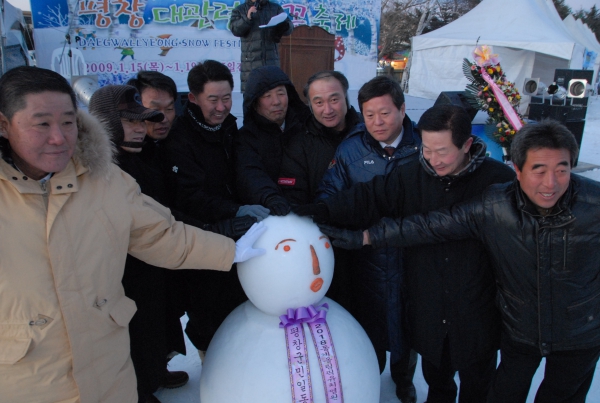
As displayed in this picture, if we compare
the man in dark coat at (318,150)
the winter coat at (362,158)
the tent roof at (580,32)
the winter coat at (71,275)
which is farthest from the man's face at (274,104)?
the tent roof at (580,32)

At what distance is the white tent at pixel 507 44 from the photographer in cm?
1177

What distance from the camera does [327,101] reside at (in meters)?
2.18

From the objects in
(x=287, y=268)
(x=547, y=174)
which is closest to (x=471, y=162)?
(x=547, y=174)

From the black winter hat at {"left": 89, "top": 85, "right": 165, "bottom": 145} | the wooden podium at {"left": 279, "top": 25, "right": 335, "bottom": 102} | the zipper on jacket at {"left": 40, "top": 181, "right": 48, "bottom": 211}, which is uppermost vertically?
the wooden podium at {"left": 279, "top": 25, "right": 335, "bottom": 102}

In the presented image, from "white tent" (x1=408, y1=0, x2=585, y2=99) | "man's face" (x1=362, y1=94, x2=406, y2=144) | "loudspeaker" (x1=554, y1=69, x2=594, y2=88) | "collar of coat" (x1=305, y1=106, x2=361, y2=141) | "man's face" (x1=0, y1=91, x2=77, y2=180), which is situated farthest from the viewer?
"white tent" (x1=408, y1=0, x2=585, y2=99)

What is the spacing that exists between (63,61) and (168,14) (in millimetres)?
2486

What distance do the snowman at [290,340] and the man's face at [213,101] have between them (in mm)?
705

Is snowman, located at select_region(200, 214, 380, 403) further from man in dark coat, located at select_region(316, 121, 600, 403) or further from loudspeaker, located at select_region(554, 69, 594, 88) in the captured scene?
loudspeaker, located at select_region(554, 69, 594, 88)

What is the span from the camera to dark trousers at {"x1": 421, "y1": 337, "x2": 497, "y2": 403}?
6.53ft

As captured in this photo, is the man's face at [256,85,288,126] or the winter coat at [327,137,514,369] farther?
the man's face at [256,85,288,126]

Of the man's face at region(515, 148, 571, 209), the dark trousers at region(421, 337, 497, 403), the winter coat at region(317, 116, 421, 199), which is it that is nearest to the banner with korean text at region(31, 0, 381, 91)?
the winter coat at region(317, 116, 421, 199)

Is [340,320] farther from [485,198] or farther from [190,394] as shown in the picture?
[190,394]

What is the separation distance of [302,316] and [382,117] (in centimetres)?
96

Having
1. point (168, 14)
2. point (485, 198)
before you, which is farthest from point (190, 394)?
point (168, 14)
